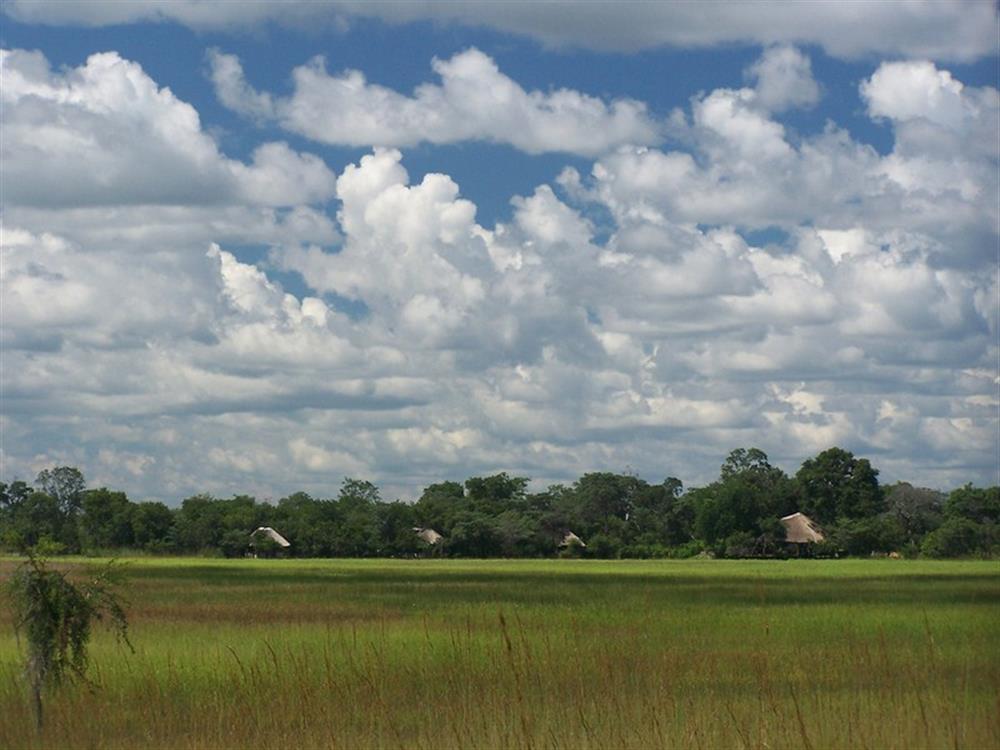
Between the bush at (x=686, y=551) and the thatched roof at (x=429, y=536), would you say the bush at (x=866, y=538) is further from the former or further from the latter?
the thatched roof at (x=429, y=536)

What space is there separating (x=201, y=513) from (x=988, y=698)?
14422 centimetres

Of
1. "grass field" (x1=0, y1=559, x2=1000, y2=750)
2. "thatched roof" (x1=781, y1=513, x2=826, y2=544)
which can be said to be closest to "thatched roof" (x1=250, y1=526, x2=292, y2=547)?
"thatched roof" (x1=781, y1=513, x2=826, y2=544)

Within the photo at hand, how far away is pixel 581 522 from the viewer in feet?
515

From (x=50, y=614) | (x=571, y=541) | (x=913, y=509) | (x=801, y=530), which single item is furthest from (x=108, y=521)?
(x=50, y=614)

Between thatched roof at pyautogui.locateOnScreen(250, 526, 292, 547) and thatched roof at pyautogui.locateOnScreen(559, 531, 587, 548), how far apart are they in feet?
93.4

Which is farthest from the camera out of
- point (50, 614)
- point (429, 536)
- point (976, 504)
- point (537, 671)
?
point (429, 536)

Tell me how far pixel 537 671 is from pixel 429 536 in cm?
13296

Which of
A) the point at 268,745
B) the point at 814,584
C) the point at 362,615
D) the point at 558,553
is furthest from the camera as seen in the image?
the point at 558,553

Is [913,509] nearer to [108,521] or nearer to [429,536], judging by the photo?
[429,536]

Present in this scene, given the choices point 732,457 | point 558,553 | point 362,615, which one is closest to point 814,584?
point 362,615

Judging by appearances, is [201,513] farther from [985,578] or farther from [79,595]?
[79,595]

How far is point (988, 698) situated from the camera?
37.0 feet

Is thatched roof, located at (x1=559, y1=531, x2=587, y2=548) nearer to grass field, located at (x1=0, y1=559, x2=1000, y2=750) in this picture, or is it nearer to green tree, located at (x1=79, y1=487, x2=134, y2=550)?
green tree, located at (x1=79, y1=487, x2=134, y2=550)

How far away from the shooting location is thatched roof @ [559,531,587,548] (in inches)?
5477
